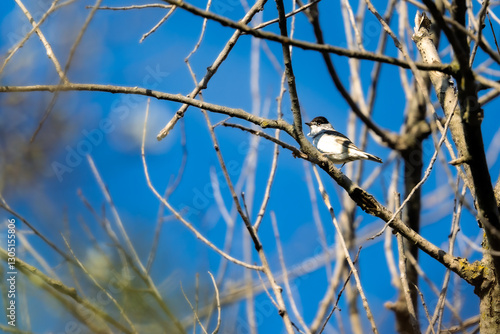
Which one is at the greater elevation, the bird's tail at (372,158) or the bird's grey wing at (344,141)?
the bird's grey wing at (344,141)

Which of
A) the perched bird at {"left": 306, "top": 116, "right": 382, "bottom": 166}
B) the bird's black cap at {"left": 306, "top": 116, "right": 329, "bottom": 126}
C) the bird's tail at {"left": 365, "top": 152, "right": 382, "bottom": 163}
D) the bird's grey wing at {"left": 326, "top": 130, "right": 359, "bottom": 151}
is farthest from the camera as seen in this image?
the bird's black cap at {"left": 306, "top": 116, "right": 329, "bottom": 126}

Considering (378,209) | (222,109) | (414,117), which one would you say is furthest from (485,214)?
(414,117)

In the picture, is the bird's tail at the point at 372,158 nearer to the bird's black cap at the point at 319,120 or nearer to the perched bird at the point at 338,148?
the perched bird at the point at 338,148

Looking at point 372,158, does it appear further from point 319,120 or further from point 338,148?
point 319,120

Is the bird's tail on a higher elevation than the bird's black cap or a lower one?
lower

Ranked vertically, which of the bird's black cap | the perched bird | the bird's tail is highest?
the bird's black cap

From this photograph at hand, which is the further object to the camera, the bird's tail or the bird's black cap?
the bird's black cap

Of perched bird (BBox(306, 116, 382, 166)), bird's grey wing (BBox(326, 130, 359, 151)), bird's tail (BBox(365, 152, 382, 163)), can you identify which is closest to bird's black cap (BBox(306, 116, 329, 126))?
perched bird (BBox(306, 116, 382, 166))

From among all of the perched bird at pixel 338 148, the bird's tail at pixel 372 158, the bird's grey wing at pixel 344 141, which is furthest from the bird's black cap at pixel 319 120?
the bird's tail at pixel 372 158

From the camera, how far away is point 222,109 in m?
2.50

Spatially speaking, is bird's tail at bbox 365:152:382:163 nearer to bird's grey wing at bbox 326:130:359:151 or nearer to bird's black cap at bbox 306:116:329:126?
bird's grey wing at bbox 326:130:359:151

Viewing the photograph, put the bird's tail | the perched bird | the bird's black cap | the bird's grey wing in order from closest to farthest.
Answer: the bird's tail, the perched bird, the bird's grey wing, the bird's black cap

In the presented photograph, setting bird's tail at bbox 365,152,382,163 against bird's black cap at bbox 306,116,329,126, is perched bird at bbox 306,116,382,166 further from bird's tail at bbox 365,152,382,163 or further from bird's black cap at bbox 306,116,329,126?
bird's black cap at bbox 306,116,329,126

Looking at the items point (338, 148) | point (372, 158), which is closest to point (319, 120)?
point (338, 148)
